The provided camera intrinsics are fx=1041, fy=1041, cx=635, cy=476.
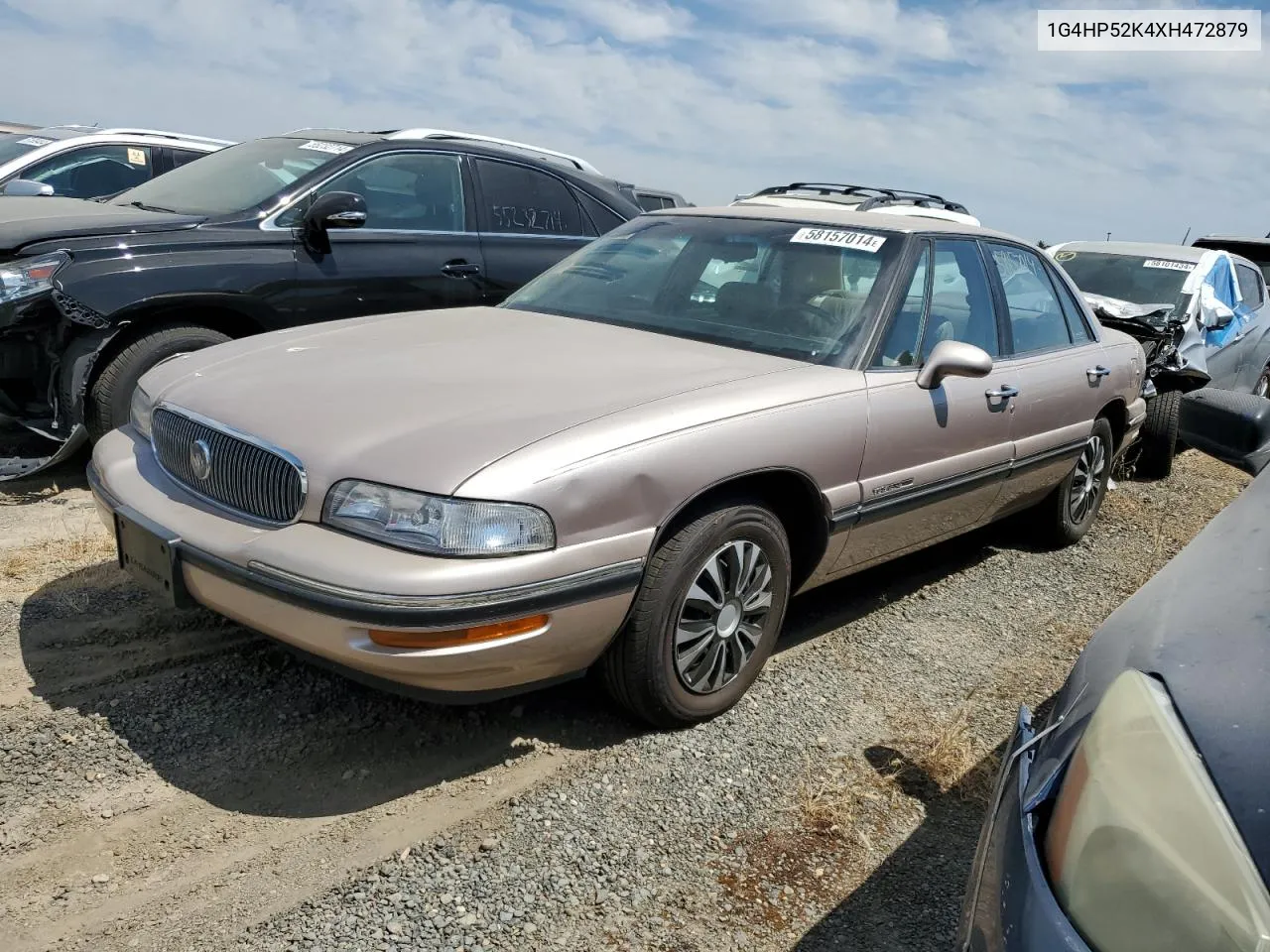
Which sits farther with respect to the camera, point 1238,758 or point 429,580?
point 429,580

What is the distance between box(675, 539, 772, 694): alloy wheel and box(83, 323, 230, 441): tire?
2959mm

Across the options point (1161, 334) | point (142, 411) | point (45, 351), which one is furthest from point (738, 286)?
point (1161, 334)

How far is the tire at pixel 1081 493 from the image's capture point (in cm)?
514

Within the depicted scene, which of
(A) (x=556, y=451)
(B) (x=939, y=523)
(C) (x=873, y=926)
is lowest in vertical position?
(C) (x=873, y=926)

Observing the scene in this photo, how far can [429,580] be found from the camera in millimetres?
2426

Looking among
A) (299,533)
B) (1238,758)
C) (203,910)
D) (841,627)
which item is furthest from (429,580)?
(841,627)

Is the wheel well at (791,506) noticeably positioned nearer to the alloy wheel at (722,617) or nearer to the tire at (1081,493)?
the alloy wheel at (722,617)

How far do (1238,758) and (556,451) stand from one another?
1.63 metres

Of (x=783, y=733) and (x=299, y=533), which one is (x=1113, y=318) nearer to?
(x=783, y=733)

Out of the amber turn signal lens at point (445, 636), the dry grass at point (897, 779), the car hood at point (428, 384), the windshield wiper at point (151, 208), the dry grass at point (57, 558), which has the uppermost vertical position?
the windshield wiper at point (151, 208)

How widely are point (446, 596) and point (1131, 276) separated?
7454 millimetres

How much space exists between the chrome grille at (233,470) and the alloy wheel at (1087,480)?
153 inches

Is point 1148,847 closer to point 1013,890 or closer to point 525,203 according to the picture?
point 1013,890

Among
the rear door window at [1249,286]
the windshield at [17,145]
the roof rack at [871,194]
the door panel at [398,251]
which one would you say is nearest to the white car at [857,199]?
the roof rack at [871,194]
